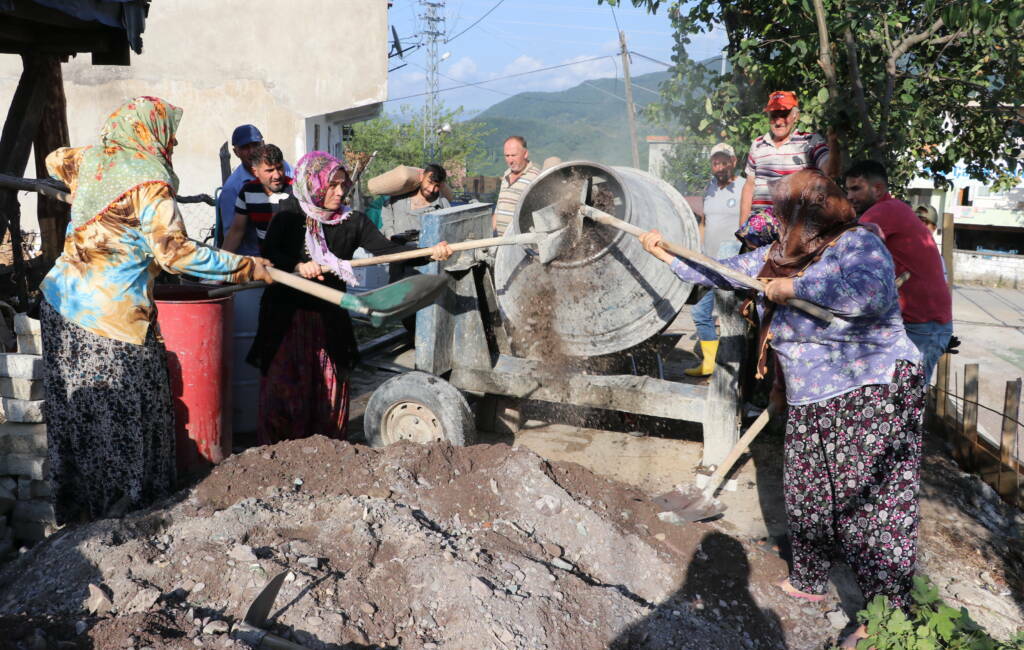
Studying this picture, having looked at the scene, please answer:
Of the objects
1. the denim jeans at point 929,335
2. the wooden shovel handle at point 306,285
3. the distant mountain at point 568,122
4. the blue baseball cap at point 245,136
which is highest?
the distant mountain at point 568,122

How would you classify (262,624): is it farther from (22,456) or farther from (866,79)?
(866,79)

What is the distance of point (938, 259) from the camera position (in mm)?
4043

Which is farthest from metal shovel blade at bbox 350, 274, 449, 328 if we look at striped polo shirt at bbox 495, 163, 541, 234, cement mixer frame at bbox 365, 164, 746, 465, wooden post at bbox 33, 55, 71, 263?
wooden post at bbox 33, 55, 71, 263

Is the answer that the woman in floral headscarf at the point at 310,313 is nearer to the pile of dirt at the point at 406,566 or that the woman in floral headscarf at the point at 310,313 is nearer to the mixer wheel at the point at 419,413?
the mixer wheel at the point at 419,413

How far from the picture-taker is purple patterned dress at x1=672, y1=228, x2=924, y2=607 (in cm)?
283

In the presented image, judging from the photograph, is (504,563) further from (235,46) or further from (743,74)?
(235,46)

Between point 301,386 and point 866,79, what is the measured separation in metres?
3.95

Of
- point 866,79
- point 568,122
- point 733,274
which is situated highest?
point 568,122

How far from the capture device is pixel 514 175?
578 cm

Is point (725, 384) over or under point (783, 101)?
under

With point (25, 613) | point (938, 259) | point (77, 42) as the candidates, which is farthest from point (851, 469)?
point (77, 42)

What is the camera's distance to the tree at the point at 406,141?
3753 centimetres

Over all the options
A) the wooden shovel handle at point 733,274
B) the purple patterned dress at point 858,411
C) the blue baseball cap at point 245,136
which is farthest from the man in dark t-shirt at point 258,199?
the purple patterned dress at point 858,411

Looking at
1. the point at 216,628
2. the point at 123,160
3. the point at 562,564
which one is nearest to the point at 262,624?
the point at 216,628
